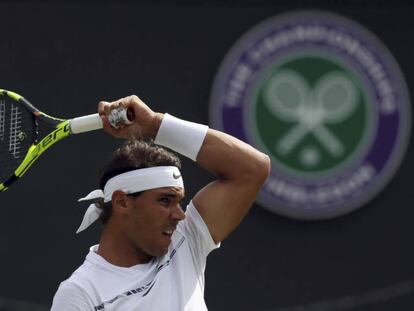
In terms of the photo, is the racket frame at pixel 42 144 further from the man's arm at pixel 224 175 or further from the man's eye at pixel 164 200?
the man's eye at pixel 164 200

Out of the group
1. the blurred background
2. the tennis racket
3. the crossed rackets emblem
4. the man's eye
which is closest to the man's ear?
the man's eye

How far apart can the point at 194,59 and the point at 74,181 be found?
0.81 meters

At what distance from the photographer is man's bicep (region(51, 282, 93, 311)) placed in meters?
3.68

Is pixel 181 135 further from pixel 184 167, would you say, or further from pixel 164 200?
pixel 184 167

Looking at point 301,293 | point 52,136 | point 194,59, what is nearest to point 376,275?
point 301,293

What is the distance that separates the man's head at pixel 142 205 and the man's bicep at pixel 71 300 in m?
0.25

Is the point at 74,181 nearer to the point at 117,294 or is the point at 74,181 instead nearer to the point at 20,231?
the point at 20,231

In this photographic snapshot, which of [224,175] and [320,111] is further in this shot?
[320,111]

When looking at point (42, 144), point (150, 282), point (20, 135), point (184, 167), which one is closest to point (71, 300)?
point (150, 282)

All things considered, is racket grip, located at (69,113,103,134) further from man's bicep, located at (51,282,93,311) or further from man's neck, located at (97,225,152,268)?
man's bicep, located at (51,282,93,311)

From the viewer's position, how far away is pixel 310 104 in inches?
258

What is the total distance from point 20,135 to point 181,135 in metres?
0.67

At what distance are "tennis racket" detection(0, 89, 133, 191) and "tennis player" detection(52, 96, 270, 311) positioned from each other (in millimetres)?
288

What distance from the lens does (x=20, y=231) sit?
645cm
